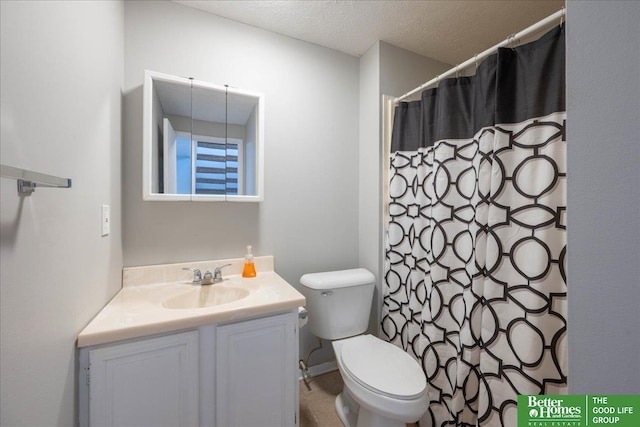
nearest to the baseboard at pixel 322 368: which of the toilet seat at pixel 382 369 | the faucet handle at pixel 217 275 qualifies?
the toilet seat at pixel 382 369

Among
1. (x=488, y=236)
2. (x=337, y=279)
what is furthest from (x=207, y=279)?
(x=488, y=236)

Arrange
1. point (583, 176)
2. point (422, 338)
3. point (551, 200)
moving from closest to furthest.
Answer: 1. point (583, 176)
2. point (551, 200)
3. point (422, 338)

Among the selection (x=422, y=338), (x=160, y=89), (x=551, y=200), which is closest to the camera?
(x=551, y=200)

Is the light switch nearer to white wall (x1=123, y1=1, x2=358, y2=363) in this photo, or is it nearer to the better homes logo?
white wall (x1=123, y1=1, x2=358, y2=363)

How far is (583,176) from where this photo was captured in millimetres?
477

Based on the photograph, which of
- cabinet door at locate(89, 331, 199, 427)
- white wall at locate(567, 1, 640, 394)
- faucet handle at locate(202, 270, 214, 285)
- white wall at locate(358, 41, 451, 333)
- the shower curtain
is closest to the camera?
white wall at locate(567, 1, 640, 394)

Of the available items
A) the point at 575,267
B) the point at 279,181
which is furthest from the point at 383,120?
the point at 575,267

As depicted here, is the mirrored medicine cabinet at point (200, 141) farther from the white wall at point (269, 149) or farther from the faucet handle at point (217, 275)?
the faucet handle at point (217, 275)

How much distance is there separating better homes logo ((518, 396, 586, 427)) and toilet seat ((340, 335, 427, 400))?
0.40 meters

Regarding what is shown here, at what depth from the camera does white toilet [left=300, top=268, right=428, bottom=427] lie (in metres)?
1.06

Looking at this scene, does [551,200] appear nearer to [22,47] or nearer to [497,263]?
[497,263]

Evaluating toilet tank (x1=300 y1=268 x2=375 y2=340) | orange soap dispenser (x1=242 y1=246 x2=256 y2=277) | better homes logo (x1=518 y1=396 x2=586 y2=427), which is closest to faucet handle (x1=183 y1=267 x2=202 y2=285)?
orange soap dispenser (x1=242 y1=246 x2=256 y2=277)

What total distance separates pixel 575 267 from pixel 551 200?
1.94 feet

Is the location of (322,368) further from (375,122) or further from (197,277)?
(375,122)
